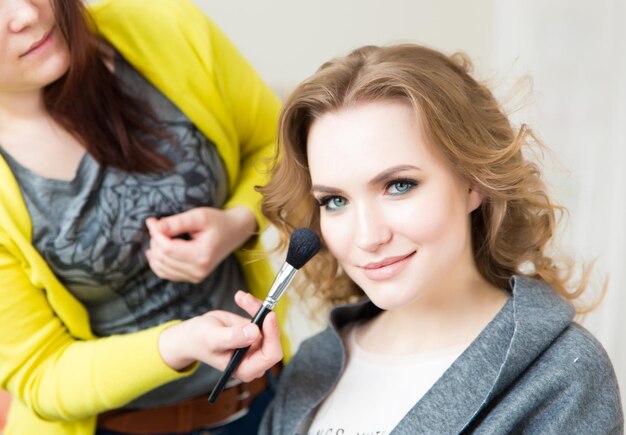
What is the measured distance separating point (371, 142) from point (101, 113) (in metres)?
0.42

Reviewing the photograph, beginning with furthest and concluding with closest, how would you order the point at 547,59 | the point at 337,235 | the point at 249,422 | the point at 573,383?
the point at 547,59, the point at 249,422, the point at 337,235, the point at 573,383

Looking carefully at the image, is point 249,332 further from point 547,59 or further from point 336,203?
point 547,59

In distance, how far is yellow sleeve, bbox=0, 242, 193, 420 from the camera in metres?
1.07

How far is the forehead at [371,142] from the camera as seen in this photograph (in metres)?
0.92

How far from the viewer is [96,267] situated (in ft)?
3.63

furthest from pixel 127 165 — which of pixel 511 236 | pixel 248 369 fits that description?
pixel 511 236

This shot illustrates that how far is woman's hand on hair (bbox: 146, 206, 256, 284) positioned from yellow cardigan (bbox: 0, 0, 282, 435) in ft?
0.26

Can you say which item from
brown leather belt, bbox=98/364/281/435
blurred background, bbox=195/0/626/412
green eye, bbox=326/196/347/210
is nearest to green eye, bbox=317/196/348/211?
green eye, bbox=326/196/347/210

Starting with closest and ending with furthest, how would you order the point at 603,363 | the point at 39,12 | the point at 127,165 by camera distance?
the point at 603,363 → the point at 39,12 → the point at 127,165

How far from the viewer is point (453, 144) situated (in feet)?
3.11

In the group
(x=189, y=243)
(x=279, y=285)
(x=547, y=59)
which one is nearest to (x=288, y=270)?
(x=279, y=285)

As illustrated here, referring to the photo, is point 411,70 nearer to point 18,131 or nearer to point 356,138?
point 356,138

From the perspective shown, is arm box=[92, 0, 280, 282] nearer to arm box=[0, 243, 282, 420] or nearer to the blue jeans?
arm box=[0, 243, 282, 420]

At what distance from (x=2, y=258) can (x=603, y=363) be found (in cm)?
74
